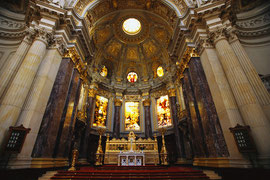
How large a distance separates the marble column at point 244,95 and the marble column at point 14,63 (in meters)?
11.2

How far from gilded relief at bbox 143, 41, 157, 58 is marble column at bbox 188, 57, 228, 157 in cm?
1011

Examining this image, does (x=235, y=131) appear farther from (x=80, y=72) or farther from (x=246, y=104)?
(x=80, y=72)

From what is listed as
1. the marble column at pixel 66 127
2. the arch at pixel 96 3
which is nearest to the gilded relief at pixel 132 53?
the arch at pixel 96 3

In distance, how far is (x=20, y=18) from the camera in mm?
10312

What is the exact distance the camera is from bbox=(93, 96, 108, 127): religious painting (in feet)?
50.5

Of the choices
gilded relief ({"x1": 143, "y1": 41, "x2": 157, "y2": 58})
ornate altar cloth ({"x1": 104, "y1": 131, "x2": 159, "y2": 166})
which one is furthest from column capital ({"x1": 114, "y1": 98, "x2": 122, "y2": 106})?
gilded relief ({"x1": 143, "y1": 41, "x2": 157, "y2": 58})

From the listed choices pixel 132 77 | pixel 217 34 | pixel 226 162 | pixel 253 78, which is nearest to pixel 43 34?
pixel 217 34

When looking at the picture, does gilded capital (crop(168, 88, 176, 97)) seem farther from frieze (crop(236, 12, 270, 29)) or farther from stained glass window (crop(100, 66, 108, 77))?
stained glass window (crop(100, 66, 108, 77))

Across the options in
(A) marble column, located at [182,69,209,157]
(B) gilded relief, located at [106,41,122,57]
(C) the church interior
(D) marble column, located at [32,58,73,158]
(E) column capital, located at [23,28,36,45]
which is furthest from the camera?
(B) gilded relief, located at [106,41,122,57]

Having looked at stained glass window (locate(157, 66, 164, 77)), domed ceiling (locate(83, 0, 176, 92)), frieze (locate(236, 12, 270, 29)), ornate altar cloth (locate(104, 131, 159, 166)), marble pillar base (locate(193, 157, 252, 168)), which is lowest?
marble pillar base (locate(193, 157, 252, 168))

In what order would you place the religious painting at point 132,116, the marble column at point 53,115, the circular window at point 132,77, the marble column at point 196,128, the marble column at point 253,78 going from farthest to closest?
the circular window at point 132,77 → the religious painting at point 132,116 → the marble column at point 196,128 → the marble column at point 53,115 → the marble column at point 253,78

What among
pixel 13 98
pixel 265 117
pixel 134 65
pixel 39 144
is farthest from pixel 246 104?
pixel 134 65

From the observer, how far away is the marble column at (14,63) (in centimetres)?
708

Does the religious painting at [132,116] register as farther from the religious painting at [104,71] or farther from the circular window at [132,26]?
the circular window at [132,26]
